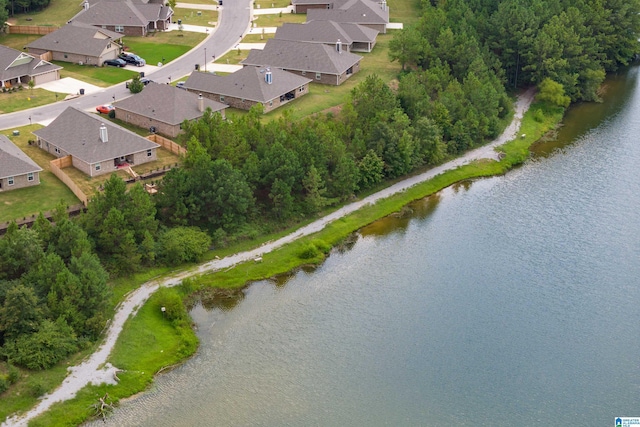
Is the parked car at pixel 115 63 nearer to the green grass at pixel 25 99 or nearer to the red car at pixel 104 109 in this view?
the green grass at pixel 25 99

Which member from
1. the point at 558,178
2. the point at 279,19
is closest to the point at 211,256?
the point at 558,178

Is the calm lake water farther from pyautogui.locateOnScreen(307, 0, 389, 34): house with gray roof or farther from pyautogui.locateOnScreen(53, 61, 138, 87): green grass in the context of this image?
pyautogui.locateOnScreen(307, 0, 389, 34): house with gray roof

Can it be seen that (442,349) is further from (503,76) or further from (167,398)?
(503,76)

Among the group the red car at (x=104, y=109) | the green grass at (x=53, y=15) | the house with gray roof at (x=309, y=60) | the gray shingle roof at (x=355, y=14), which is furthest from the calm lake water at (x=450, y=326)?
the green grass at (x=53, y=15)

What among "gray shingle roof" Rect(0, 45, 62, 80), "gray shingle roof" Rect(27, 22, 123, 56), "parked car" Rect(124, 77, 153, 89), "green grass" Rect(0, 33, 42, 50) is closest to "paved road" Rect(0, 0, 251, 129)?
"parked car" Rect(124, 77, 153, 89)

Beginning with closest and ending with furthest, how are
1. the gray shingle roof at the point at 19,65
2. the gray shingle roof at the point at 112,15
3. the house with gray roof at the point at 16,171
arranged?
the house with gray roof at the point at 16,171, the gray shingle roof at the point at 19,65, the gray shingle roof at the point at 112,15

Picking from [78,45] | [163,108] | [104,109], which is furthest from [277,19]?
[163,108]
